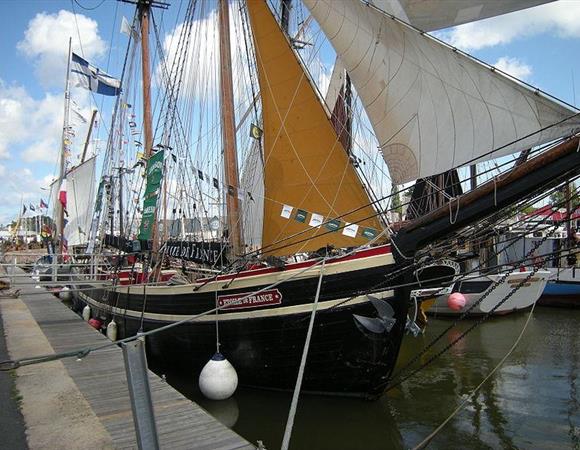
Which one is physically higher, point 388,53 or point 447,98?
point 388,53

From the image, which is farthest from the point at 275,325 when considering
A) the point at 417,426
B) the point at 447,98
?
the point at 447,98

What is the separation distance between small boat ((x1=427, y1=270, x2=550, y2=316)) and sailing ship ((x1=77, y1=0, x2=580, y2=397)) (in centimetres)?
1239

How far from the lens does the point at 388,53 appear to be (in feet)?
25.1

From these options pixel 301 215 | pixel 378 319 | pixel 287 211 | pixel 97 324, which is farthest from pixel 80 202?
pixel 378 319

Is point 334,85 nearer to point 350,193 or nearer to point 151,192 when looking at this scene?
point 151,192

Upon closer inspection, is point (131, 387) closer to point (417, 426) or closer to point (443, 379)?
point (417, 426)

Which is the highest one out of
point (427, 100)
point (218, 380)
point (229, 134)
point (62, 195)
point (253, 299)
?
point (62, 195)

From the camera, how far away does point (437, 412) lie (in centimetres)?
859

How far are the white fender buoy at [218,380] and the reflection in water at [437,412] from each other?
1.09 ft

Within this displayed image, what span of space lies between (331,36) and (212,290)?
503 cm

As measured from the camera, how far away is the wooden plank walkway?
447cm

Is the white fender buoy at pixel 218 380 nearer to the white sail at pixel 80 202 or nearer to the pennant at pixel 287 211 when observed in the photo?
the pennant at pixel 287 211

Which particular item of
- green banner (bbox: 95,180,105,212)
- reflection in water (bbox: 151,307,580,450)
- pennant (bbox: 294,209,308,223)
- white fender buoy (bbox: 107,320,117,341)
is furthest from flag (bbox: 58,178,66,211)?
pennant (bbox: 294,209,308,223)

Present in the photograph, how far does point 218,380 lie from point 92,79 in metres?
19.4
